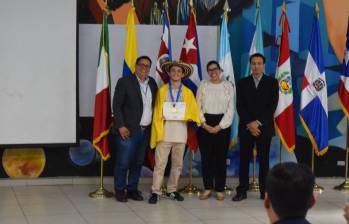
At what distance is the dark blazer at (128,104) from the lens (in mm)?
5586

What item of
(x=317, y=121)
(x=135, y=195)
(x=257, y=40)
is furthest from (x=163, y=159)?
(x=317, y=121)

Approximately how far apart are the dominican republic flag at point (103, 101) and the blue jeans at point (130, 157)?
0.79 ft

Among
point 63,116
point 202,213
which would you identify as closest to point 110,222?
point 202,213

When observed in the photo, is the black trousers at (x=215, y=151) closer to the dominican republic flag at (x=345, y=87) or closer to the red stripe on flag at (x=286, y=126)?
the red stripe on flag at (x=286, y=126)

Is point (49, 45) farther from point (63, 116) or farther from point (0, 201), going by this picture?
point (0, 201)

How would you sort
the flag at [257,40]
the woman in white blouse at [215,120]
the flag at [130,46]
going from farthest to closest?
1. the flag at [257,40]
2. the flag at [130,46]
3. the woman in white blouse at [215,120]

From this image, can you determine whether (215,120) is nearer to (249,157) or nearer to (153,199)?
(249,157)

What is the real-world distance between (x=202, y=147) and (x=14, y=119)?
1.97 metres

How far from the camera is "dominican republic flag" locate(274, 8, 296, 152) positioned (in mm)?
6233

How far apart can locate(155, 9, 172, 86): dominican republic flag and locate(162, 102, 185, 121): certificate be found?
47 centimetres

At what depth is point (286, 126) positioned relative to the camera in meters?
6.25

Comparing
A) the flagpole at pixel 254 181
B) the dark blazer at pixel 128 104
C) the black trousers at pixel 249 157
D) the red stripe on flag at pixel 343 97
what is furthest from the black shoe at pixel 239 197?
the red stripe on flag at pixel 343 97

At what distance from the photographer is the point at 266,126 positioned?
5855 millimetres

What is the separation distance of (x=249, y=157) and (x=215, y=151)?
37 centimetres
